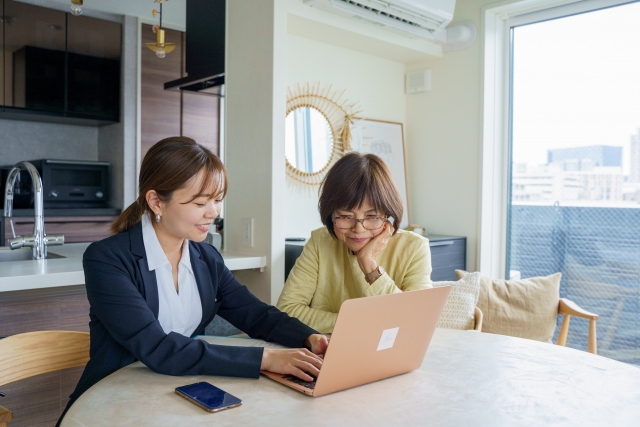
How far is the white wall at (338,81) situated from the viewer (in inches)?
125

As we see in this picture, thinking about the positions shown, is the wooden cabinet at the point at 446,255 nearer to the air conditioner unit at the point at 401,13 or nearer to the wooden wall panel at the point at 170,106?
the air conditioner unit at the point at 401,13

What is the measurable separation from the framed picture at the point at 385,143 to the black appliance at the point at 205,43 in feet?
2.81

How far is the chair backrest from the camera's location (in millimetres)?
1391

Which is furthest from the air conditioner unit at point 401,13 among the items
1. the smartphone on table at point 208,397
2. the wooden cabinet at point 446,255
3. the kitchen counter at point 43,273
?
the smartphone on table at point 208,397

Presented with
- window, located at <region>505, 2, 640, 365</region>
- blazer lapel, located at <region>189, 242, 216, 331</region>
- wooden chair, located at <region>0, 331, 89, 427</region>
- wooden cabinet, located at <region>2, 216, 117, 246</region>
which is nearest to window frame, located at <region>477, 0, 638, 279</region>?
window, located at <region>505, 2, 640, 365</region>

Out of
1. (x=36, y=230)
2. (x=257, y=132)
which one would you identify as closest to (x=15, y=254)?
(x=36, y=230)

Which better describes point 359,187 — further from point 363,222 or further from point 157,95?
point 157,95

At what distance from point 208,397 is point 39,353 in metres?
0.59

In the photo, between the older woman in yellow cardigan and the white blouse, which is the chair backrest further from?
the older woman in yellow cardigan

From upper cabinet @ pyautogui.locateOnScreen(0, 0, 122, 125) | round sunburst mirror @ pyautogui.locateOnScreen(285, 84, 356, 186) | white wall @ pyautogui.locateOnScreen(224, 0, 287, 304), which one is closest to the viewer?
white wall @ pyautogui.locateOnScreen(224, 0, 287, 304)

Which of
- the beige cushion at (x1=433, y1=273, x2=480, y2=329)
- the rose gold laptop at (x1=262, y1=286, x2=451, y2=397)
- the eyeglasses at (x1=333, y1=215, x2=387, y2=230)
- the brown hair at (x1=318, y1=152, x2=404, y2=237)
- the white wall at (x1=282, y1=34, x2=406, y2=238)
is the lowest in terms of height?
the beige cushion at (x1=433, y1=273, x2=480, y2=329)

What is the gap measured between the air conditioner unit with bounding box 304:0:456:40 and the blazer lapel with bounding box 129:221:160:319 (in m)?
1.73

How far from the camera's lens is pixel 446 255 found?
10.9 ft

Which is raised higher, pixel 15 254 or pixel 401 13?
pixel 401 13
